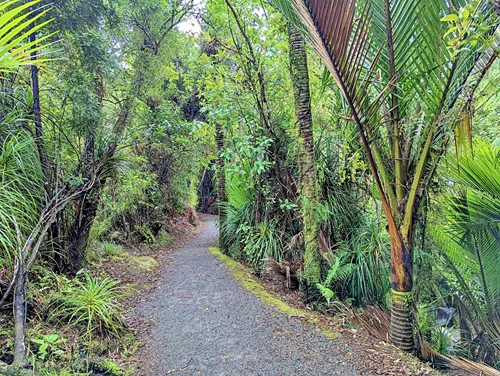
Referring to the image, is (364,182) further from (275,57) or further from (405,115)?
(275,57)

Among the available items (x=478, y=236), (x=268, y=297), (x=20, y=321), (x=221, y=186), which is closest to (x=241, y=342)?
(x=268, y=297)

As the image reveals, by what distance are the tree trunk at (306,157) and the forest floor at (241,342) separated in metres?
0.59

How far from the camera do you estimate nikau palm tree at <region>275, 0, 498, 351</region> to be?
2.04m

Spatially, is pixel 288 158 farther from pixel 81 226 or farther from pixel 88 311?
pixel 88 311

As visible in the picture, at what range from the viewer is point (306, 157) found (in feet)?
12.5

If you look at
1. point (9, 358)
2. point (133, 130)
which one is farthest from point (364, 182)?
point (9, 358)

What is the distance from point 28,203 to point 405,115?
378cm

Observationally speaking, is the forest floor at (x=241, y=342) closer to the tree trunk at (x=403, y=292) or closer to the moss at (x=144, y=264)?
the tree trunk at (x=403, y=292)

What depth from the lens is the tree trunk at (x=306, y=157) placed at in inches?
146

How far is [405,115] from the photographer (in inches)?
109

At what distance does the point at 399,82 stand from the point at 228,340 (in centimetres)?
A: 280

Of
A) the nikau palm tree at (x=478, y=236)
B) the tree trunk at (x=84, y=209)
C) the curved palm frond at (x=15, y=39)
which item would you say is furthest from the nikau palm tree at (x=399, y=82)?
the tree trunk at (x=84, y=209)

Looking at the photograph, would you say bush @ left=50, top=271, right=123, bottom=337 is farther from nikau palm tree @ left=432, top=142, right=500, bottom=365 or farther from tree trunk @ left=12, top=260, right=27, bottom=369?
nikau palm tree @ left=432, top=142, right=500, bottom=365

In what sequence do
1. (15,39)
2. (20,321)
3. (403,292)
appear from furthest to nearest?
(403,292), (20,321), (15,39)
